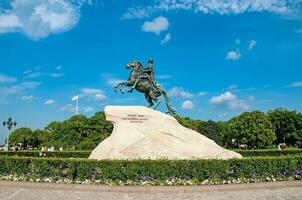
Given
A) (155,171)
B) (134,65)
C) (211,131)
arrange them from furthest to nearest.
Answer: (211,131) < (134,65) < (155,171)

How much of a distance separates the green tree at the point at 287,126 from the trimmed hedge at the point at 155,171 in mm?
55176

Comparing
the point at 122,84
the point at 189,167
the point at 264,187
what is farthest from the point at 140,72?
the point at 264,187

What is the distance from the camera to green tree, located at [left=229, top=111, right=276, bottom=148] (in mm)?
60969

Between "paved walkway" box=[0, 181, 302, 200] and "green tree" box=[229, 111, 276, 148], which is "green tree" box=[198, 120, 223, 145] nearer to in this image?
"green tree" box=[229, 111, 276, 148]

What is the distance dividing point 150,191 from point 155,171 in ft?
5.42

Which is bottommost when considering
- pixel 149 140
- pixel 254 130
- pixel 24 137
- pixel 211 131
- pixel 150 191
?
pixel 150 191

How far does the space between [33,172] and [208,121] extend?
212ft

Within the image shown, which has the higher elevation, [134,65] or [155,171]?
[134,65]

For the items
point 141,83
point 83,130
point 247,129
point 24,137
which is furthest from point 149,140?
point 24,137

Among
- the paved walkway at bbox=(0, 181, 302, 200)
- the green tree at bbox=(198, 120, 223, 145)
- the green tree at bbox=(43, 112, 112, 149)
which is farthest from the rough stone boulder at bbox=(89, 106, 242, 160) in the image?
the green tree at bbox=(198, 120, 223, 145)

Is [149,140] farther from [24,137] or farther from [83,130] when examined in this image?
[24,137]

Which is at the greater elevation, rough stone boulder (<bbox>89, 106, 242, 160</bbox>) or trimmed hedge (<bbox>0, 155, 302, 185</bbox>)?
rough stone boulder (<bbox>89, 106, 242, 160</bbox>)

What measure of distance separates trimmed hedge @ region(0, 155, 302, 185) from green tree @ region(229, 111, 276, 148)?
47770mm

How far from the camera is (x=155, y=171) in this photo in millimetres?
14070
